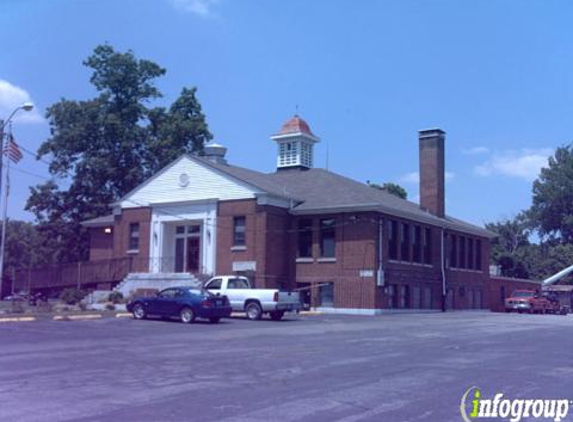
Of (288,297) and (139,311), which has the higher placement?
(288,297)

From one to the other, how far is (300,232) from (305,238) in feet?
1.47

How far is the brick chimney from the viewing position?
155 feet

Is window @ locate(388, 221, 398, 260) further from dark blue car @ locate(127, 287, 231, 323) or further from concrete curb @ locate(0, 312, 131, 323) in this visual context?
concrete curb @ locate(0, 312, 131, 323)

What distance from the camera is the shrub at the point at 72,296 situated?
40.1m

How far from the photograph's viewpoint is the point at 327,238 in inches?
1580

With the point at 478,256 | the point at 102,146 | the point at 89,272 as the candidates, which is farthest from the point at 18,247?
the point at 478,256

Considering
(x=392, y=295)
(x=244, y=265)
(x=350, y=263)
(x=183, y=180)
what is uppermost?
(x=183, y=180)

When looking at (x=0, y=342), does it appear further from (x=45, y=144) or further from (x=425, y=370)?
(x=45, y=144)

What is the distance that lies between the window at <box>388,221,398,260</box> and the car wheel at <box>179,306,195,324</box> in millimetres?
15686

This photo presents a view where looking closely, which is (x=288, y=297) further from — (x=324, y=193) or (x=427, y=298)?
(x=427, y=298)

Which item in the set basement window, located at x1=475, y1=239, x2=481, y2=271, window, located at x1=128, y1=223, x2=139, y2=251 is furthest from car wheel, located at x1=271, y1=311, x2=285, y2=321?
basement window, located at x1=475, y1=239, x2=481, y2=271

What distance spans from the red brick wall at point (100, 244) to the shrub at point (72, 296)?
6728 millimetres

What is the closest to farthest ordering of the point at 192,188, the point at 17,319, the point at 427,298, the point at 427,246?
1. the point at 17,319
2. the point at 192,188
3. the point at 427,298
4. the point at 427,246

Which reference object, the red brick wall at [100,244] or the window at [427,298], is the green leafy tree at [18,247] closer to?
the red brick wall at [100,244]
